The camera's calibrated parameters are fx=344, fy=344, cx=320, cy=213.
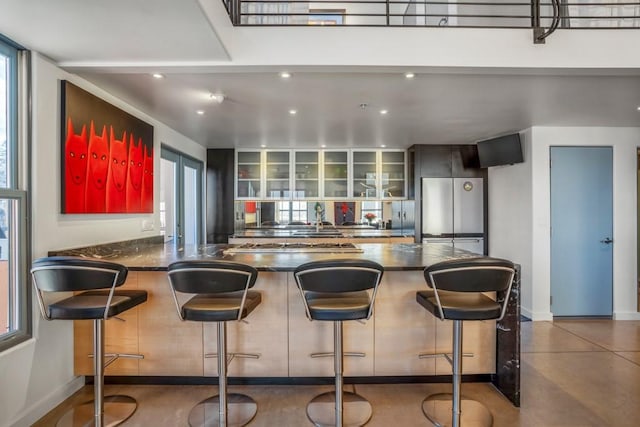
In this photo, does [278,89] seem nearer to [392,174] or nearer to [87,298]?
[87,298]

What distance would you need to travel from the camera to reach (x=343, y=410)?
2037 mm

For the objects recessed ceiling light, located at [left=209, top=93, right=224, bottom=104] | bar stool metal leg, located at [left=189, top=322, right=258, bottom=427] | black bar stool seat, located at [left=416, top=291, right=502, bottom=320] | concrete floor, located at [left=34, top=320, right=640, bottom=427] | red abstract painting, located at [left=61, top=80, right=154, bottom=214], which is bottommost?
concrete floor, located at [left=34, top=320, right=640, bottom=427]

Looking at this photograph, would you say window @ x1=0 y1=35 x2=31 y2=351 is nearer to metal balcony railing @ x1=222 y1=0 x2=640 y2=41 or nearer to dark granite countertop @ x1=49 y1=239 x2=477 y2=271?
dark granite countertop @ x1=49 y1=239 x2=477 y2=271

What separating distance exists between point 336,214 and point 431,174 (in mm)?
1648

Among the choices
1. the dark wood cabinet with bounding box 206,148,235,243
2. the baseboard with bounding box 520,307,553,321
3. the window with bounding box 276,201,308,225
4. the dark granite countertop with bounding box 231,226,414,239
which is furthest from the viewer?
the window with bounding box 276,201,308,225

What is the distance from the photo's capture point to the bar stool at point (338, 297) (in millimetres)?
1747

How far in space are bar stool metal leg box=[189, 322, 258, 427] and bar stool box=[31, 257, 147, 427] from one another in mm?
441

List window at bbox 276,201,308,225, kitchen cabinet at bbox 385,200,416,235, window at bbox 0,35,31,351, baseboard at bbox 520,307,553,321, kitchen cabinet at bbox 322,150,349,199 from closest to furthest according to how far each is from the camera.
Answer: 1. window at bbox 0,35,31,351
2. baseboard at bbox 520,307,553,321
3. kitchen cabinet at bbox 385,200,416,235
4. kitchen cabinet at bbox 322,150,349,199
5. window at bbox 276,201,308,225

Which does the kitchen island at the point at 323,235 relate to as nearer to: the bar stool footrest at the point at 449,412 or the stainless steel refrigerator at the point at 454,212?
the stainless steel refrigerator at the point at 454,212

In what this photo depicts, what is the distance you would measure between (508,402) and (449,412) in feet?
1.48

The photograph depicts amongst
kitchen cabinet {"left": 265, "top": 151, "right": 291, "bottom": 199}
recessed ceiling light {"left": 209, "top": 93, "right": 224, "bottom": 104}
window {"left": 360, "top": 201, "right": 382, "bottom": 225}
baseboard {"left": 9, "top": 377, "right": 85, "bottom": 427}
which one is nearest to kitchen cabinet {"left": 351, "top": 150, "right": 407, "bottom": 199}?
window {"left": 360, "top": 201, "right": 382, "bottom": 225}

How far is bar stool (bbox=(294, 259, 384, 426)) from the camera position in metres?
1.75

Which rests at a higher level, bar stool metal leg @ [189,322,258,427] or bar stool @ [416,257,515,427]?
bar stool @ [416,257,515,427]

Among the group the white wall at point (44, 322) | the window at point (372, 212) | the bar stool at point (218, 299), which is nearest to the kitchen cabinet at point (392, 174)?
the window at point (372, 212)
